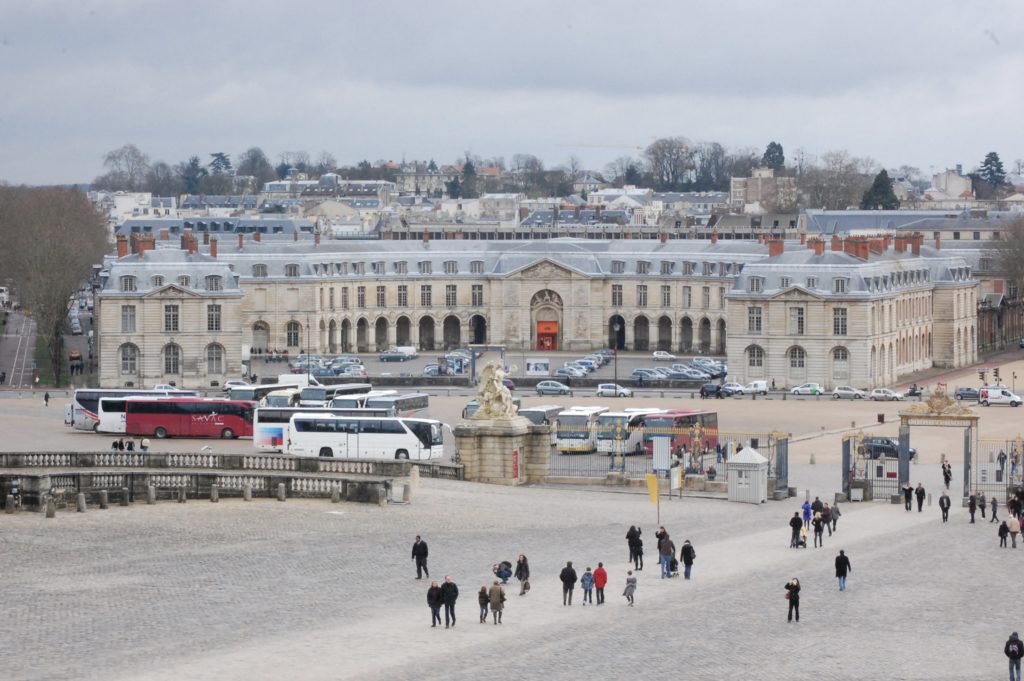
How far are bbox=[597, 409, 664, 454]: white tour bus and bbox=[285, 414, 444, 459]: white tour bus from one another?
15.0ft

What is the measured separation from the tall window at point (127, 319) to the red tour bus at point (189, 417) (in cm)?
2876

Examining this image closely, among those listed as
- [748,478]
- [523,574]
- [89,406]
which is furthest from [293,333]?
[523,574]

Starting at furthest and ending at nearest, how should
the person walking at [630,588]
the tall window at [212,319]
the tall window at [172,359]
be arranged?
the tall window at [212,319]
the tall window at [172,359]
the person walking at [630,588]

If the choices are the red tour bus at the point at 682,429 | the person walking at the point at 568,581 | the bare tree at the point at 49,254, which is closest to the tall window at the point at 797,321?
the red tour bus at the point at 682,429

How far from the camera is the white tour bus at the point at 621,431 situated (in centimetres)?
5934

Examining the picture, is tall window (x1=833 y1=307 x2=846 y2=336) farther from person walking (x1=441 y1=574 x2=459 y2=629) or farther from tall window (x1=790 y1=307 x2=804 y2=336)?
person walking (x1=441 y1=574 x2=459 y2=629)

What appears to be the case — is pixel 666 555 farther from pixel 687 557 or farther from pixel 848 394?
pixel 848 394

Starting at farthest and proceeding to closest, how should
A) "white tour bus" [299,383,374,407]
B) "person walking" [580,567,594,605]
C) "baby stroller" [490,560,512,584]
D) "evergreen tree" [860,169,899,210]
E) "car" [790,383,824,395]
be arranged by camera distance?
1. "evergreen tree" [860,169,899,210]
2. "car" [790,383,824,395]
3. "white tour bus" [299,383,374,407]
4. "baby stroller" [490,560,512,584]
5. "person walking" [580,567,594,605]

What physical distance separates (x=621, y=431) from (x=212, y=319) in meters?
39.0

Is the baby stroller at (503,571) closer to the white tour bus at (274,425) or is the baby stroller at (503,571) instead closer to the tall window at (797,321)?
the white tour bus at (274,425)

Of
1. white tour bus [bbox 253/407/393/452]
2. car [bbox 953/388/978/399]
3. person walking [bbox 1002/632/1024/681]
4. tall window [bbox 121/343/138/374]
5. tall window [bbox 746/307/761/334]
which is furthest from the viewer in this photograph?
tall window [bbox 121/343/138/374]

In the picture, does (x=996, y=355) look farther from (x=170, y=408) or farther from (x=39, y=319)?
(x=170, y=408)

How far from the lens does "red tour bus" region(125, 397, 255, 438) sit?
2643 inches

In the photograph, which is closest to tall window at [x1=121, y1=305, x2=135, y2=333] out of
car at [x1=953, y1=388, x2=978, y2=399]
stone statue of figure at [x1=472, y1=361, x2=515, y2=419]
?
car at [x1=953, y1=388, x2=978, y2=399]
